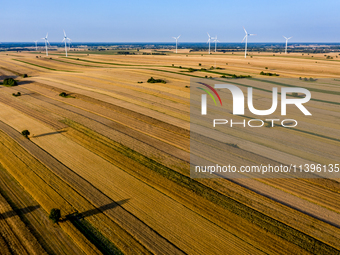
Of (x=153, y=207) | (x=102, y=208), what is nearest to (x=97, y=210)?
(x=102, y=208)

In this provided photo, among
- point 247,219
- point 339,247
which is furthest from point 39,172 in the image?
point 339,247

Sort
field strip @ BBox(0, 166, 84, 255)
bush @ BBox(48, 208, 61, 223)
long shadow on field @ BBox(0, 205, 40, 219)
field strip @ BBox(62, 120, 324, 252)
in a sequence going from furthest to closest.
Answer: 1. field strip @ BBox(62, 120, 324, 252)
2. long shadow on field @ BBox(0, 205, 40, 219)
3. bush @ BBox(48, 208, 61, 223)
4. field strip @ BBox(0, 166, 84, 255)

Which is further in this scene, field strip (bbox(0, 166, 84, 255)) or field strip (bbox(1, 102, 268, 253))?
field strip (bbox(1, 102, 268, 253))

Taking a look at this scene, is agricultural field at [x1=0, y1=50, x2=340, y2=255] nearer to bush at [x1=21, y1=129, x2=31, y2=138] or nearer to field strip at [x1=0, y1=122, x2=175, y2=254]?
field strip at [x1=0, y1=122, x2=175, y2=254]

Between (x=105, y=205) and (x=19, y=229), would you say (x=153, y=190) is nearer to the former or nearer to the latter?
(x=105, y=205)

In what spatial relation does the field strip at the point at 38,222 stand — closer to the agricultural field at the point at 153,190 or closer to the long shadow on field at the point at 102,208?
the agricultural field at the point at 153,190

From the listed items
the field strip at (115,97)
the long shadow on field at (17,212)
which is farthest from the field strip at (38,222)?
the field strip at (115,97)

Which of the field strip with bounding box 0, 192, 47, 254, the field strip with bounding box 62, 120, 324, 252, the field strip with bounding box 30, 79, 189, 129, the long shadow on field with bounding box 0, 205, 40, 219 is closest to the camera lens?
the field strip with bounding box 0, 192, 47, 254

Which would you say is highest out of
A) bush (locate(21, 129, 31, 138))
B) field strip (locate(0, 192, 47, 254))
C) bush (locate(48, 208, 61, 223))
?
bush (locate(21, 129, 31, 138))

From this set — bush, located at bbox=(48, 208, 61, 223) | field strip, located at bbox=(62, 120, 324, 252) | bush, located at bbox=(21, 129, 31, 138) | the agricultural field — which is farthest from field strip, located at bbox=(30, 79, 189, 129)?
bush, located at bbox=(48, 208, 61, 223)

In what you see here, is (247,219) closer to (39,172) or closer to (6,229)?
(6,229)

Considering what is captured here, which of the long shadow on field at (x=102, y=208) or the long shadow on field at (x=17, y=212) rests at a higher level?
the long shadow on field at (x=17, y=212)
